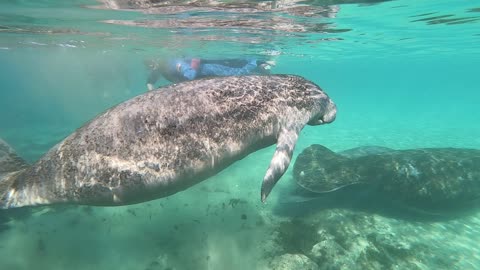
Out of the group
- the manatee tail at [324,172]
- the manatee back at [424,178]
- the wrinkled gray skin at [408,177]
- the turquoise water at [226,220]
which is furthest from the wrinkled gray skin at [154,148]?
the manatee back at [424,178]

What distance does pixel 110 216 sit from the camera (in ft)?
28.9

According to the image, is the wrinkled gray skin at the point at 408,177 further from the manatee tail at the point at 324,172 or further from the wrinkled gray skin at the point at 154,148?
the wrinkled gray skin at the point at 154,148

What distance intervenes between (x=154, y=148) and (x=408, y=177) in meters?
8.07

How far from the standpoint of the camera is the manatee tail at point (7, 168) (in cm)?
490

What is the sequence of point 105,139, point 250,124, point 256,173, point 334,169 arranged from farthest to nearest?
point 256,173 < point 334,169 < point 250,124 < point 105,139

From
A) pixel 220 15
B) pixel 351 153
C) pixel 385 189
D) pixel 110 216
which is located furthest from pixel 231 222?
pixel 220 15

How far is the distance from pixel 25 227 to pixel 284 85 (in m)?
7.34

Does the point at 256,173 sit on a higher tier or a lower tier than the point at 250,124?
lower

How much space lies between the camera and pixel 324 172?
10.3m

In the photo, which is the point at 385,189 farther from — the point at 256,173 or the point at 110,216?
the point at 110,216

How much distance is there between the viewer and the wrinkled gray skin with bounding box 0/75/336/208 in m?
4.84

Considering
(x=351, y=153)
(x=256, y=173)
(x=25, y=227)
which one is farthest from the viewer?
(x=351, y=153)

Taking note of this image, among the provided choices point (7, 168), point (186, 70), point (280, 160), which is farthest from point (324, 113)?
point (186, 70)

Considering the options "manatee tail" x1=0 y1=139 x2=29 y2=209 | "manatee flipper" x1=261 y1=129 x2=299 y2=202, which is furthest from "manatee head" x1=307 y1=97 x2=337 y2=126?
"manatee tail" x1=0 y1=139 x2=29 y2=209
